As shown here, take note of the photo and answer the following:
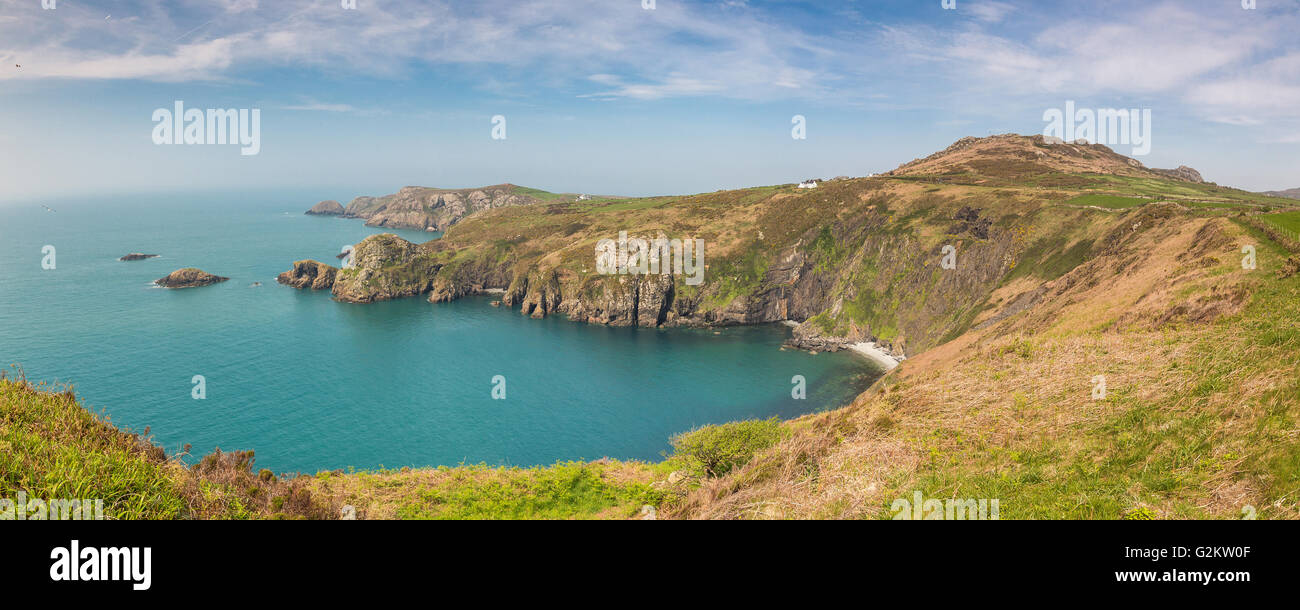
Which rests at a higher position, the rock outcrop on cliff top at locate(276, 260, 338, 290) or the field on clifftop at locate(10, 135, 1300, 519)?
the rock outcrop on cliff top at locate(276, 260, 338, 290)

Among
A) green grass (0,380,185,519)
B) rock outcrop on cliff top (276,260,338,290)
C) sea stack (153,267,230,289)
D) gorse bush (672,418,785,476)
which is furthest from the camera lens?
rock outcrop on cliff top (276,260,338,290)

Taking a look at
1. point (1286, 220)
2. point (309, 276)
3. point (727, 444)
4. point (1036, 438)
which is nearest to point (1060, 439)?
point (1036, 438)

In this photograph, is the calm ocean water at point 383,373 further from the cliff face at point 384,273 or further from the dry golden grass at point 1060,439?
the dry golden grass at point 1060,439

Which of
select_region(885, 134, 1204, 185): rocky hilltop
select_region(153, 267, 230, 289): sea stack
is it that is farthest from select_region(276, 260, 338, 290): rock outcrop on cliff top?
select_region(885, 134, 1204, 185): rocky hilltop

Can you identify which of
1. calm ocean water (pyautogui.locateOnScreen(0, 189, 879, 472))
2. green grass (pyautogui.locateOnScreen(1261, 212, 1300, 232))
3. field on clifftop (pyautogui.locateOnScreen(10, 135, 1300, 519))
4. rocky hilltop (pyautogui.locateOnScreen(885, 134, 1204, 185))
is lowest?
calm ocean water (pyautogui.locateOnScreen(0, 189, 879, 472))

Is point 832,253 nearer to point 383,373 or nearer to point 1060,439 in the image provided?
point 383,373

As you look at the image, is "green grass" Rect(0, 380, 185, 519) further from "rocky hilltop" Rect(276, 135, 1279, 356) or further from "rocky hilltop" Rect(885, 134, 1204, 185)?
"rocky hilltop" Rect(885, 134, 1204, 185)
